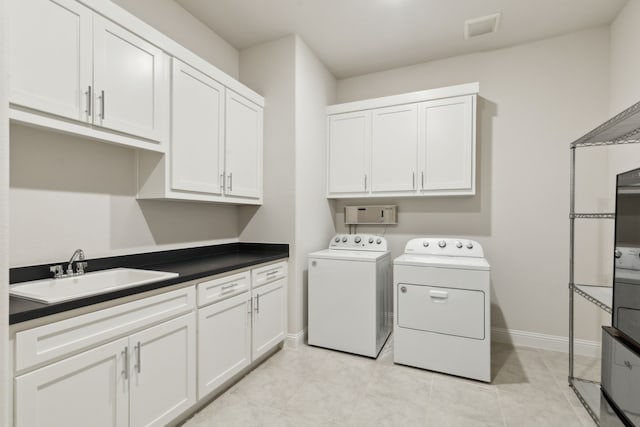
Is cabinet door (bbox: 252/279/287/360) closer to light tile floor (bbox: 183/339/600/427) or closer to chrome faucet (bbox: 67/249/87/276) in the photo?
light tile floor (bbox: 183/339/600/427)

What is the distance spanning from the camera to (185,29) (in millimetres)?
2443

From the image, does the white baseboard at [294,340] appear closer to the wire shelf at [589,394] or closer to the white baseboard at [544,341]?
the white baseboard at [544,341]

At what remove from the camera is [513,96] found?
114 inches

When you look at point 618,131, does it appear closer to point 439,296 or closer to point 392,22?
point 439,296

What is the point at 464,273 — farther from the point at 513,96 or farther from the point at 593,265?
the point at 513,96

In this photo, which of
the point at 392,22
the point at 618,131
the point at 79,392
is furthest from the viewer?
the point at 392,22

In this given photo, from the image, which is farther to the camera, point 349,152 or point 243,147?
point 349,152

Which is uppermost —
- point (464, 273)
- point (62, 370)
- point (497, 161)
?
point (497, 161)

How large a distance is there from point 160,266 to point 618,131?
3071 mm

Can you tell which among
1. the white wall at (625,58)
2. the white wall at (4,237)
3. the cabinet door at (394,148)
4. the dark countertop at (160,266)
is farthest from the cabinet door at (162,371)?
the white wall at (625,58)

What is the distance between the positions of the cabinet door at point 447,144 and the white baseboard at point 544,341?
1.39 meters

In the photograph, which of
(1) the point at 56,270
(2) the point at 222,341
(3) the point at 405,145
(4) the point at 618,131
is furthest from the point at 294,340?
(4) the point at 618,131

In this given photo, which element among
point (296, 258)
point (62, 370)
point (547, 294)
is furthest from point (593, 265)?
point (62, 370)

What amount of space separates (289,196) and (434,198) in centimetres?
148
